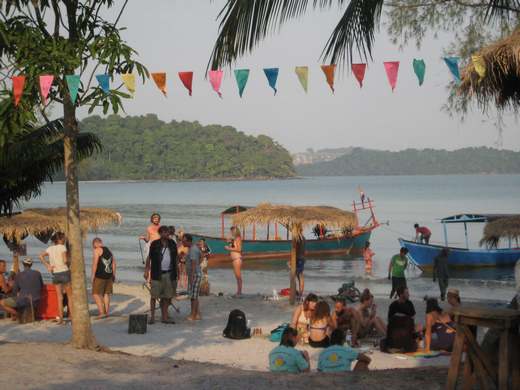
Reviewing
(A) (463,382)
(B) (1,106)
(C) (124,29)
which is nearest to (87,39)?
(C) (124,29)

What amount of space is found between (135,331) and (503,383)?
6.92 m

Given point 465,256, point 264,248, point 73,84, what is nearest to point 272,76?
point 73,84

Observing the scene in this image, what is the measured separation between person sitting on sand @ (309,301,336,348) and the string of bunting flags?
9.30 feet

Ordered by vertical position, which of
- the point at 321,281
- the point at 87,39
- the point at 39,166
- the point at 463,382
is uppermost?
the point at 87,39

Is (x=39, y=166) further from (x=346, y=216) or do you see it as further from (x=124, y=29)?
(x=346, y=216)

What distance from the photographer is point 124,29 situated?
8.44m

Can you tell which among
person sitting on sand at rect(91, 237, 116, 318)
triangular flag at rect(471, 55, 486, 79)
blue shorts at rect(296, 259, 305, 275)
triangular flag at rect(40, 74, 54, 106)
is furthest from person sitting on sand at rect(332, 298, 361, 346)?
triangular flag at rect(40, 74, 54, 106)

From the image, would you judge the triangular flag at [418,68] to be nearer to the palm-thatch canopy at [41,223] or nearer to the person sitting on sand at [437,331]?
the person sitting on sand at [437,331]

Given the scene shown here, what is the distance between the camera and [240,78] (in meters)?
10.2

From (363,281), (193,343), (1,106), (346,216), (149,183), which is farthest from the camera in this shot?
(149,183)

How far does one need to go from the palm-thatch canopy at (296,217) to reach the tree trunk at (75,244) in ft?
21.8

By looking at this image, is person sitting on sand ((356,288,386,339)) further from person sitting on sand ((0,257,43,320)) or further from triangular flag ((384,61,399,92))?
person sitting on sand ((0,257,43,320))

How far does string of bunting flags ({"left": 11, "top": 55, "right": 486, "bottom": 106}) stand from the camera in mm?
7746

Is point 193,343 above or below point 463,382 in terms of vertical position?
below
